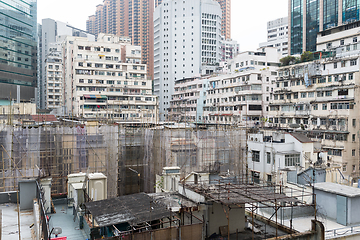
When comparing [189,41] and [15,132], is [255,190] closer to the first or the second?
[15,132]

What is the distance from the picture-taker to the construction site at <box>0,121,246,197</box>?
56.7 ft

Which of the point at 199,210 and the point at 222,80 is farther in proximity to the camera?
the point at 222,80

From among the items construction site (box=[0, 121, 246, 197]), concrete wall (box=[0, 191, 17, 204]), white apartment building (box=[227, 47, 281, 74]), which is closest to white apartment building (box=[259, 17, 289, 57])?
white apartment building (box=[227, 47, 281, 74])

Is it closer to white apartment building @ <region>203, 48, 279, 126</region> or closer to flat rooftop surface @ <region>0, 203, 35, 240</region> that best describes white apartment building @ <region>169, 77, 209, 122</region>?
white apartment building @ <region>203, 48, 279, 126</region>

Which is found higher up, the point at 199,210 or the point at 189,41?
the point at 189,41

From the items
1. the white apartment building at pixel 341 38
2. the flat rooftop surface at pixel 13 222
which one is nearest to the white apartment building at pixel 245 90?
the white apartment building at pixel 341 38

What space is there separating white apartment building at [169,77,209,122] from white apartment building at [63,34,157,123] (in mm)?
7447

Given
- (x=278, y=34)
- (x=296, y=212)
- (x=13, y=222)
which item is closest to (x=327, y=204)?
(x=296, y=212)

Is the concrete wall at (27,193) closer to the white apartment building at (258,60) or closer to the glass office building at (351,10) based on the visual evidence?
the white apartment building at (258,60)

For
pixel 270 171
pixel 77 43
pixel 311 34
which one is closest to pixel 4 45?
pixel 77 43

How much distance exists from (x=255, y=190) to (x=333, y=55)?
116 feet

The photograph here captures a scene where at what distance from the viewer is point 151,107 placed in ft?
192

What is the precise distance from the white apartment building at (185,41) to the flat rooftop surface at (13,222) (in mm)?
77216

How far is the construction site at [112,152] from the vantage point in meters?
17.3
